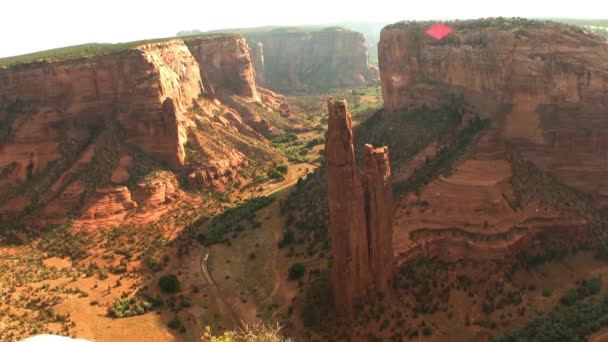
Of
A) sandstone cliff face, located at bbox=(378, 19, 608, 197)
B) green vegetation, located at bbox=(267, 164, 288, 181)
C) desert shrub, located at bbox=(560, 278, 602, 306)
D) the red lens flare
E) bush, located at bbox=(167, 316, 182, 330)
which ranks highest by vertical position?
the red lens flare

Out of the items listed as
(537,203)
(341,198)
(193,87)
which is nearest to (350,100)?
(193,87)

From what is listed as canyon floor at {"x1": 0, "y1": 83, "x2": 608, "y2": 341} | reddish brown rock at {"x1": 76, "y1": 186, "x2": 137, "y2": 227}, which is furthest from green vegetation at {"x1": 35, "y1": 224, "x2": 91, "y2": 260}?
reddish brown rock at {"x1": 76, "y1": 186, "x2": 137, "y2": 227}

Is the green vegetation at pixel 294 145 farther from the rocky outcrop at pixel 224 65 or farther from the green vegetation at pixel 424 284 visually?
the green vegetation at pixel 424 284

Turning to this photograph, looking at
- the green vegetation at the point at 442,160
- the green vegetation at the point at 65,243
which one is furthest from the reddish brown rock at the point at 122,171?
the green vegetation at the point at 442,160

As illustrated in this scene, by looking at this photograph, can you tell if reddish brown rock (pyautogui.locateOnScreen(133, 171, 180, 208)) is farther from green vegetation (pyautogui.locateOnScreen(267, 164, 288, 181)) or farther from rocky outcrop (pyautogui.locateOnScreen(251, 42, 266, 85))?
rocky outcrop (pyautogui.locateOnScreen(251, 42, 266, 85))

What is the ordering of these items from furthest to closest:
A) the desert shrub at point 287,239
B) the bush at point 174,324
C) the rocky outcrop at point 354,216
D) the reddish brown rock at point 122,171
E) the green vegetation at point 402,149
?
the reddish brown rock at point 122,171, the desert shrub at point 287,239, the green vegetation at point 402,149, the bush at point 174,324, the rocky outcrop at point 354,216

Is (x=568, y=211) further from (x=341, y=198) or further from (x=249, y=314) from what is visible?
(x=249, y=314)

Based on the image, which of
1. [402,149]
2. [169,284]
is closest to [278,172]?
[402,149]
